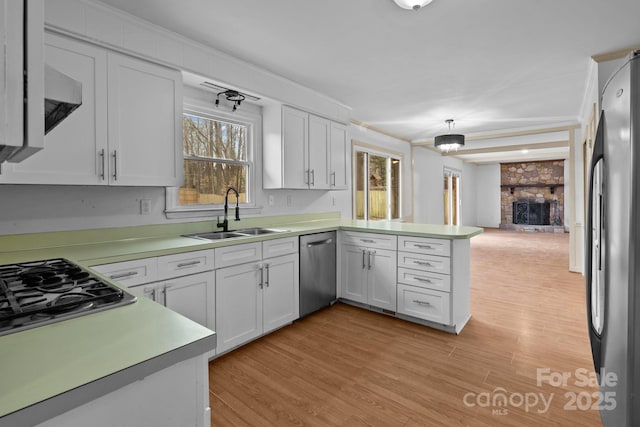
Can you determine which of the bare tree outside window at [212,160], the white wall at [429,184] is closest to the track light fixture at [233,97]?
the bare tree outside window at [212,160]

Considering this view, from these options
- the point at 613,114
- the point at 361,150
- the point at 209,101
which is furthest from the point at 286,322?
the point at 361,150

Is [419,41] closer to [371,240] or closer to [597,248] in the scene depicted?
[371,240]

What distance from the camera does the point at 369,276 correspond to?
3.37 meters

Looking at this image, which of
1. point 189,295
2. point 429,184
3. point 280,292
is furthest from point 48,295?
point 429,184

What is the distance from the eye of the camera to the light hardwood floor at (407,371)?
6.04 ft

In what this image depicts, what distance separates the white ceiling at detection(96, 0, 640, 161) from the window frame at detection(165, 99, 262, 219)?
54 cm

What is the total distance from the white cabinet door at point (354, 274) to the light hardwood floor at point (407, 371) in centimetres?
16

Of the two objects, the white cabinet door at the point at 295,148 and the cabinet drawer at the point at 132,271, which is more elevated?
the white cabinet door at the point at 295,148

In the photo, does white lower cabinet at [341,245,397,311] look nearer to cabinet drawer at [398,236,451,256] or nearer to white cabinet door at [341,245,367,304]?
white cabinet door at [341,245,367,304]

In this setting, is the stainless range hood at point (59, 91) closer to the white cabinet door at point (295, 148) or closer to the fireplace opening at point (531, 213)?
the white cabinet door at point (295, 148)

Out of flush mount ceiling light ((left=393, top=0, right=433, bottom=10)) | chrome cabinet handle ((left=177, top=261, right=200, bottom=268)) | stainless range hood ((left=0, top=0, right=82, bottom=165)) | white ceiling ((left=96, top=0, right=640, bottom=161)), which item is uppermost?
white ceiling ((left=96, top=0, right=640, bottom=161))

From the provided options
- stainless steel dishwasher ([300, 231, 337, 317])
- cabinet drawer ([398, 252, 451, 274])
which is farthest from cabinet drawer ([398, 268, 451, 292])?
stainless steel dishwasher ([300, 231, 337, 317])

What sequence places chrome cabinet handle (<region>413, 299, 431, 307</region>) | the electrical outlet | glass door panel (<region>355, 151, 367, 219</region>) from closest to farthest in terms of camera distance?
the electrical outlet → chrome cabinet handle (<region>413, 299, 431, 307</region>) → glass door panel (<region>355, 151, 367, 219</region>)

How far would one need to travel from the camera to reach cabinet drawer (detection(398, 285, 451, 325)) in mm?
2891
